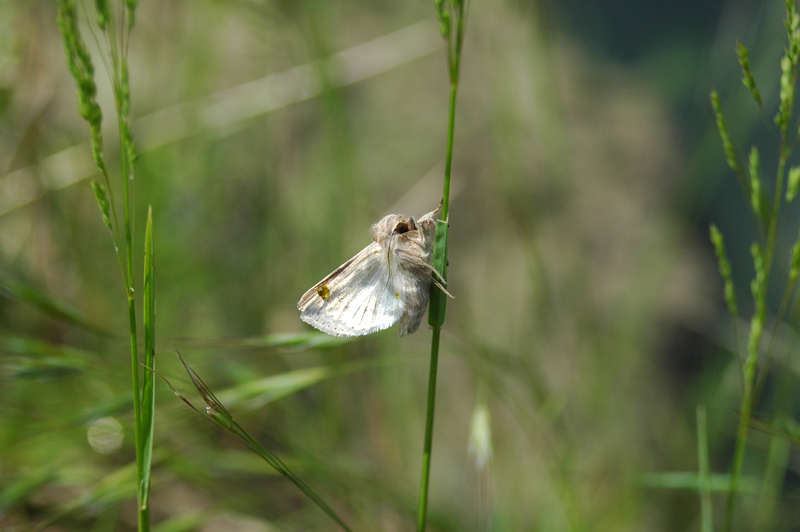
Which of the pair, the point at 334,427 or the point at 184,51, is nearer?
the point at 334,427

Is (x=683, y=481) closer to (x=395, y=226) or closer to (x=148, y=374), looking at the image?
(x=395, y=226)

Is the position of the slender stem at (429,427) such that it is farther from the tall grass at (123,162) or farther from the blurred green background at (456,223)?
the blurred green background at (456,223)

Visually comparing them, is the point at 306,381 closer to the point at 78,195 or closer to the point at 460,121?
the point at 460,121

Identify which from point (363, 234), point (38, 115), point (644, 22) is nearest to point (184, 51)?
point (38, 115)

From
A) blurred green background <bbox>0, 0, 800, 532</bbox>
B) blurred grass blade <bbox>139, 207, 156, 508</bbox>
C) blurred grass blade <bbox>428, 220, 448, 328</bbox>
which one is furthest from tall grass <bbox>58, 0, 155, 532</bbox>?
blurred green background <bbox>0, 0, 800, 532</bbox>

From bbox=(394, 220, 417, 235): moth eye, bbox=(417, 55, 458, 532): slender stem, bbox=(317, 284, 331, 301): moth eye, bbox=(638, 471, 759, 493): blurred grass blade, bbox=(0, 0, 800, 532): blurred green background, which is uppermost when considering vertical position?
bbox=(0, 0, 800, 532): blurred green background

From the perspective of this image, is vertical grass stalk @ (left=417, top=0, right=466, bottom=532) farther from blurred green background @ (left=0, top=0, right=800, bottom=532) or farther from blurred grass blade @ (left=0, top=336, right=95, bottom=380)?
blurred green background @ (left=0, top=0, right=800, bottom=532)

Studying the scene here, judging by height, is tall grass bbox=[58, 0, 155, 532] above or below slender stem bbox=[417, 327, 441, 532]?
above

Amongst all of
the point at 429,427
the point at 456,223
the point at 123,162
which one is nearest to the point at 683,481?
the point at 429,427
